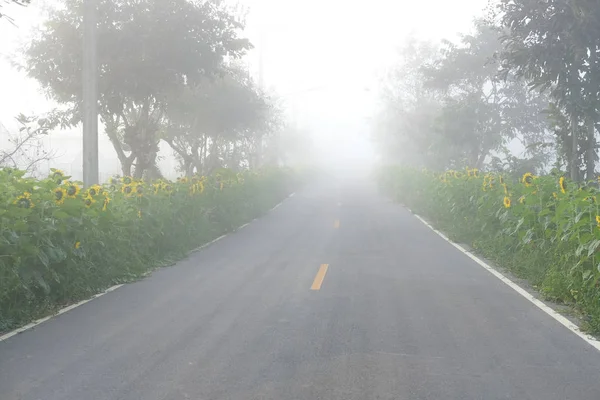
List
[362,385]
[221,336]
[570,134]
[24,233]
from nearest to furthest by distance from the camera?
[362,385]
[221,336]
[24,233]
[570,134]

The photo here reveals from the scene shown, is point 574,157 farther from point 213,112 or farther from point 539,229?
point 213,112

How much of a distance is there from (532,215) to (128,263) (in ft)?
23.3

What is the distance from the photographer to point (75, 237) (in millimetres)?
8656

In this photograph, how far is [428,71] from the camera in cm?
3422

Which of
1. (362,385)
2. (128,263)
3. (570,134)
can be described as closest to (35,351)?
(362,385)

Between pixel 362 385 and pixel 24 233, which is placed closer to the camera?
pixel 362 385

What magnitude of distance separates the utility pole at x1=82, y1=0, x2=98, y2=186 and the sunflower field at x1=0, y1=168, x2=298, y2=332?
1.02 meters

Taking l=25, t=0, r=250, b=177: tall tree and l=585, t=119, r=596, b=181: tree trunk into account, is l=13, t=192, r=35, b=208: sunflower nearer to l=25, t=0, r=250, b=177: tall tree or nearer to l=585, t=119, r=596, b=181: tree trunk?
l=25, t=0, r=250, b=177: tall tree

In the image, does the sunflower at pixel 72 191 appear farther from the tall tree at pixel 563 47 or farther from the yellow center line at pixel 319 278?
the tall tree at pixel 563 47

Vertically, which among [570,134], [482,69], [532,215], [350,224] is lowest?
[350,224]

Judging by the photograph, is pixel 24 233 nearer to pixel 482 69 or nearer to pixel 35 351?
pixel 35 351

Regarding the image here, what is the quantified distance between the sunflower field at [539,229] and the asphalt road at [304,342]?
0.63 metres

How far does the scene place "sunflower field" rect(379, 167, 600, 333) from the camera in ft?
26.0

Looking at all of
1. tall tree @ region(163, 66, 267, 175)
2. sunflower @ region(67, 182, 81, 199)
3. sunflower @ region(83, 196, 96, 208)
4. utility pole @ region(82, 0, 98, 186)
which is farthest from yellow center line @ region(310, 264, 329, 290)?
tall tree @ region(163, 66, 267, 175)
